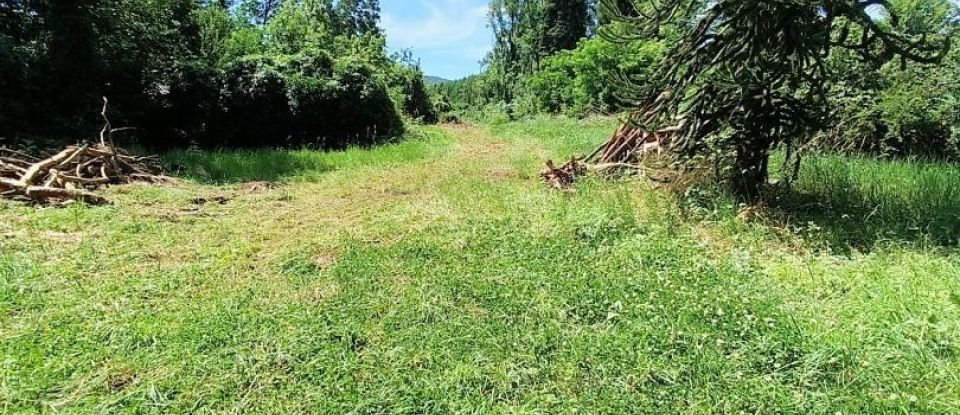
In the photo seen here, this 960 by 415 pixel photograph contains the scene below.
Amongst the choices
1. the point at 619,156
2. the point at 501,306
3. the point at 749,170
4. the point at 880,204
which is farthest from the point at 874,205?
the point at 501,306

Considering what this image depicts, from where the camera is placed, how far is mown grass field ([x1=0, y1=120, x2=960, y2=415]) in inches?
83.0

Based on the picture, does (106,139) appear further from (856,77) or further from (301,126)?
(856,77)

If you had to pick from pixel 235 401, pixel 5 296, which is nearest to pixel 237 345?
pixel 235 401

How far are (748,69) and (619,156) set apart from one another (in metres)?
2.35

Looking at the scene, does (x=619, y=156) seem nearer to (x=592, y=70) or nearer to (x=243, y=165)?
(x=243, y=165)

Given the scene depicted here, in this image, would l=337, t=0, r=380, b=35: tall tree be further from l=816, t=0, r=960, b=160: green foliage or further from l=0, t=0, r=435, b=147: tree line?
l=816, t=0, r=960, b=160: green foliage

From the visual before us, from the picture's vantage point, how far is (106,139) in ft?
29.0

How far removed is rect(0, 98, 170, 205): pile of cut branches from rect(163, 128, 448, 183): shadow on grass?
0.65 metres

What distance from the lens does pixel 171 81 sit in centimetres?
1013

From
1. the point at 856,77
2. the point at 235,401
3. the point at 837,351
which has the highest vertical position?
the point at 856,77

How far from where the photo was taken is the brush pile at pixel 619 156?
6023 millimetres

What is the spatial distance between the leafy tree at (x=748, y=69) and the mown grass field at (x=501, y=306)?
26.3 inches

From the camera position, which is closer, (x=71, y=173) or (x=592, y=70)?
(x=71, y=173)

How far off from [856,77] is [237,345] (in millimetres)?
10301
